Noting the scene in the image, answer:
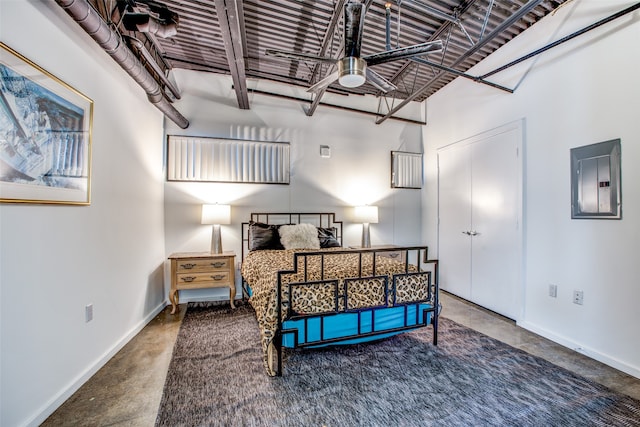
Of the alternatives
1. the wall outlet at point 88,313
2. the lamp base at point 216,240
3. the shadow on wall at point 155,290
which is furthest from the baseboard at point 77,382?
the lamp base at point 216,240

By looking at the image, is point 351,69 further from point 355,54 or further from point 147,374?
point 147,374

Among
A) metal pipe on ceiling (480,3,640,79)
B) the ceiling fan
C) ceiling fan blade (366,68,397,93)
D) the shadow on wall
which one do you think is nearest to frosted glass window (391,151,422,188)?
metal pipe on ceiling (480,3,640,79)

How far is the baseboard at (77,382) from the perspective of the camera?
61.9 inches

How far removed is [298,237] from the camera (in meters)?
3.59

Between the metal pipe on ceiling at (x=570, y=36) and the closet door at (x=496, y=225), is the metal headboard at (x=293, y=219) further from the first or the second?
the metal pipe on ceiling at (x=570, y=36)

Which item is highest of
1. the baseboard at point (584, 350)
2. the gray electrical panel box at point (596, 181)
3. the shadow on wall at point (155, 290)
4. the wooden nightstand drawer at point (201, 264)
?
the gray electrical panel box at point (596, 181)

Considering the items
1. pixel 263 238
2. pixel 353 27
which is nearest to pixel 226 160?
pixel 263 238

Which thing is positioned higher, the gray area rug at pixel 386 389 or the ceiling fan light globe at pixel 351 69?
the ceiling fan light globe at pixel 351 69

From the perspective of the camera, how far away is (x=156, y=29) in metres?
2.12

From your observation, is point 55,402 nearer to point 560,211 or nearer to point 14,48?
point 14,48

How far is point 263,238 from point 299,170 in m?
1.27

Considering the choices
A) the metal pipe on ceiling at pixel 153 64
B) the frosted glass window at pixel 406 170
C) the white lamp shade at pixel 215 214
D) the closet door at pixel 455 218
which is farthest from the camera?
the frosted glass window at pixel 406 170

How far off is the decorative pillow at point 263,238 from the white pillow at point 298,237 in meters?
0.08

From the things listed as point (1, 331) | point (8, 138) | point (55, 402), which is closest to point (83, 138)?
point (8, 138)
